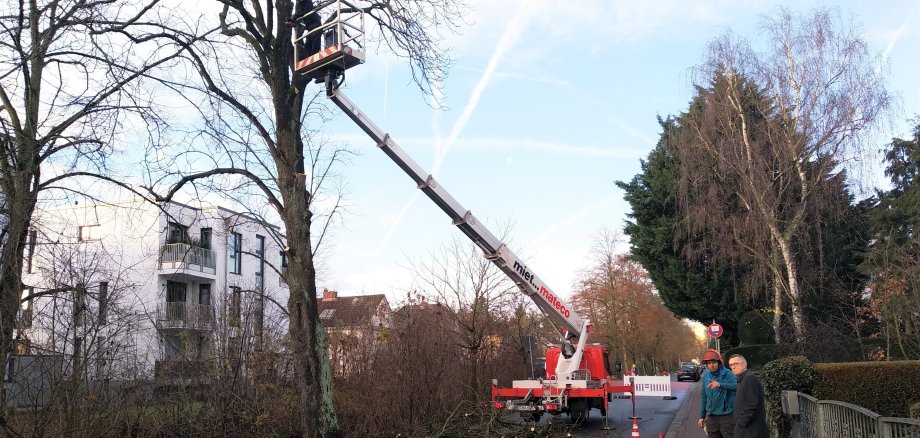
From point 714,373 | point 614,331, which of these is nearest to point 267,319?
point 714,373

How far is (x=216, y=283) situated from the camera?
1374 inches

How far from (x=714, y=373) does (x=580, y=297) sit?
147 feet

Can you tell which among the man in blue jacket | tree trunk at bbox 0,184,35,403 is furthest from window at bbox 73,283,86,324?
the man in blue jacket

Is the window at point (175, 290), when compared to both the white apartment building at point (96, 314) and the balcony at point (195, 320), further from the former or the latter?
the white apartment building at point (96, 314)

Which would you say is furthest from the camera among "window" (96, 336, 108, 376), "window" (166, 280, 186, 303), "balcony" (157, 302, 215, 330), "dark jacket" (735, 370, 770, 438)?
"window" (166, 280, 186, 303)

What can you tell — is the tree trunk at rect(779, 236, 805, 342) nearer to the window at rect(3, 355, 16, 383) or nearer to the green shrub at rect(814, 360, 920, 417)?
the green shrub at rect(814, 360, 920, 417)

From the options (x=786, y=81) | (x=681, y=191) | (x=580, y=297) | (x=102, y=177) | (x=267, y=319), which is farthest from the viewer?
(x=580, y=297)

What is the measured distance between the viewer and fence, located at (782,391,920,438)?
5.48 m

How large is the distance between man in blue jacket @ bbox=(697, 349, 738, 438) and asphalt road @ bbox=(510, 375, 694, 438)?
20.9ft

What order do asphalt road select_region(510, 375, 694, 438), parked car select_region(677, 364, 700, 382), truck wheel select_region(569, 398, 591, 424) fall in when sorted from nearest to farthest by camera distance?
asphalt road select_region(510, 375, 694, 438) < truck wheel select_region(569, 398, 591, 424) < parked car select_region(677, 364, 700, 382)

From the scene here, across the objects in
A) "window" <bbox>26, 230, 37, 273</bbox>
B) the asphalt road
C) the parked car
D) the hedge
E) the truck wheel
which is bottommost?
the parked car

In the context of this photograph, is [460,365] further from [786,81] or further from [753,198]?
[786,81]

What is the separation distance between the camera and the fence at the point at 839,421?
5.48 meters

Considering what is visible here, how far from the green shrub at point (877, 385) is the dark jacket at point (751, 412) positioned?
5743 millimetres
